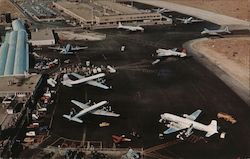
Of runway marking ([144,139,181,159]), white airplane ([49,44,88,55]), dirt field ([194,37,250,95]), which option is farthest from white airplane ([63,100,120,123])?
white airplane ([49,44,88,55])

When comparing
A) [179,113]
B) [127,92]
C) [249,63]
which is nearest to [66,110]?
[127,92]

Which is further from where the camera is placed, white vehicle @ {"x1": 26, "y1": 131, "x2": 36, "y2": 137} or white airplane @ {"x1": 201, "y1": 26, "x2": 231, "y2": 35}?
white airplane @ {"x1": 201, "y1": 26, "x2": 231, "y2": 35}

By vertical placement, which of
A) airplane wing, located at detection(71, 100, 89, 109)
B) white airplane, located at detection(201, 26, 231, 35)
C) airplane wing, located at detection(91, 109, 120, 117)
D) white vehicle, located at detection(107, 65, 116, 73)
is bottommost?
airplane wing, located at detection(91, 109, 120, 117)

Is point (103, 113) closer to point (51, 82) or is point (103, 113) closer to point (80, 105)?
point (80, 105)

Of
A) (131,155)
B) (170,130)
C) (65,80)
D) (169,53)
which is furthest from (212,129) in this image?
(169,53)

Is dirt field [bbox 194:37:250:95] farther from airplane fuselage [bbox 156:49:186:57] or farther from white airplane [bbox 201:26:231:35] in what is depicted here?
white airplane [bbox 201:26:231:35]

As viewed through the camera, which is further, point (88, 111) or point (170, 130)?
point (88, 111)

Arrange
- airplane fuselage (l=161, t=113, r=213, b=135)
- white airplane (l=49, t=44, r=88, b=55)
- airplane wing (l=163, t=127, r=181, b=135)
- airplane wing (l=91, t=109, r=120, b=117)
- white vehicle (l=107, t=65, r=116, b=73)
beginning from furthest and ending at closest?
1. white airplane (l=49, t=44, r=88, b=55)
2. white vehicle (l=107, t=65, r=116, b=73)
3. airplane wing (l=91, t=109, r=120, b=117)
4. airplane fuselage (l=161, t=113, r=213, b=135)
5. airplane wing (l=163, t=127, r=181, b=135)
